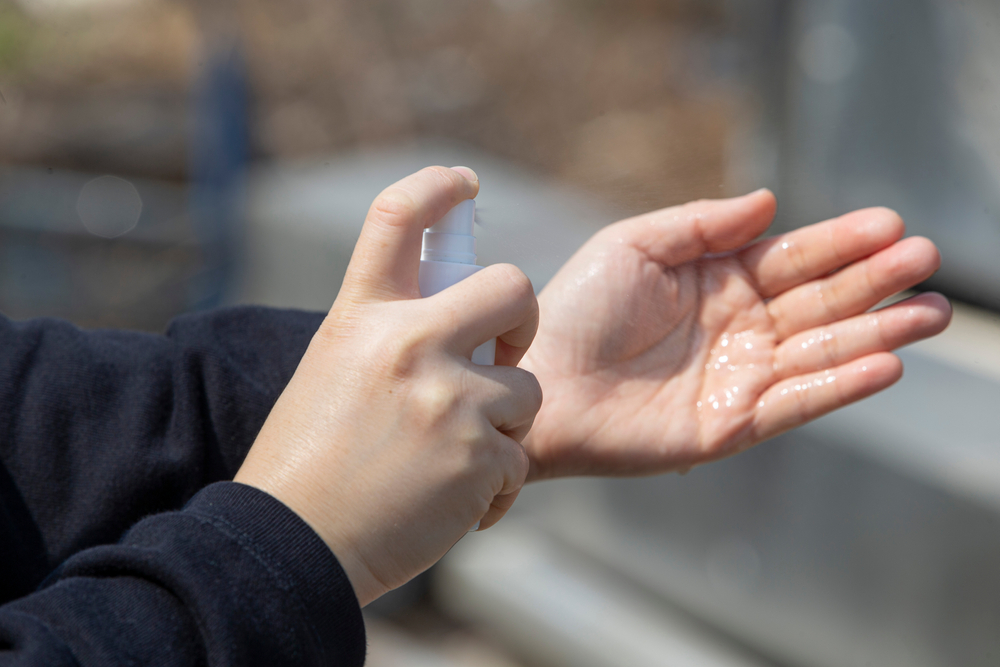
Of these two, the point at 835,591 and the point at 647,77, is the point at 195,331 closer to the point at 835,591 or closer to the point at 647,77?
the point at 647,77

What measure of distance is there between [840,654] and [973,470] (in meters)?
0.29

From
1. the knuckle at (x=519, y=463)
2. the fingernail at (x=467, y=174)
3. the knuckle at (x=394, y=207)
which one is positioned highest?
the fingernail at (x=467, y=174)

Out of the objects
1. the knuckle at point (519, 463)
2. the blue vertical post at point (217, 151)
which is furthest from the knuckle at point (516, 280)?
the blue vertical post at point (217, 151)

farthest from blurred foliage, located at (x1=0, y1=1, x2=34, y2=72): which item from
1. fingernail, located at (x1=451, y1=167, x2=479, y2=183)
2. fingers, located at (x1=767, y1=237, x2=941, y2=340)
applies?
fingers, located at (x1=767, y1=237, x2=941, y2=340)

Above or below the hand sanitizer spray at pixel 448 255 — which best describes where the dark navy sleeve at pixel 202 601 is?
below

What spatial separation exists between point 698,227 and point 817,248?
0.38 feet

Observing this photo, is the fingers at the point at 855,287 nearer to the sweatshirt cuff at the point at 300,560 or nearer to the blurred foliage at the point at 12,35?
the sweatshirt cuff at the point at 300,560

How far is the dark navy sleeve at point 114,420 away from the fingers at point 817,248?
1.51 ft

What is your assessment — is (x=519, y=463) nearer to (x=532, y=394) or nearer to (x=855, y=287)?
(x=532, y=394)

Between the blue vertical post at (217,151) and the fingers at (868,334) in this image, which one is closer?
the fingers at (868,334)

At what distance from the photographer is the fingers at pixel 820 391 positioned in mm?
659

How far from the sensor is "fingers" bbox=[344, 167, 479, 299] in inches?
17.9

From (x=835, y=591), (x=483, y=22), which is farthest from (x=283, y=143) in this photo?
(x=835, y=591)

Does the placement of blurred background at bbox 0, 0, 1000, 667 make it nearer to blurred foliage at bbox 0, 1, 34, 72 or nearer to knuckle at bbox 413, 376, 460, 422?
blurred foliage at bbox 0, 1, 34, 72
